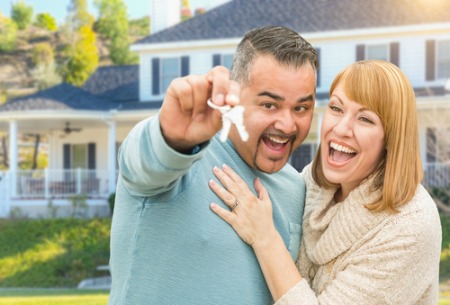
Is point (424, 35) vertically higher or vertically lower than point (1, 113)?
higher

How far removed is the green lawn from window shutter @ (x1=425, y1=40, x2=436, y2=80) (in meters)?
12.5

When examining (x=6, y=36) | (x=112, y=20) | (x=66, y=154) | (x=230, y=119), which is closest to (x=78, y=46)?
(x=112, y=20)

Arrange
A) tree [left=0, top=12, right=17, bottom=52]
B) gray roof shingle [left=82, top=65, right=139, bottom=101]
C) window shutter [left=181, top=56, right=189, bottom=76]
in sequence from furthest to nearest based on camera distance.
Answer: tree [left=0, top=12, right=17, bottom=52] < gray roof shingle [left=82, top=65, right=139, bottom=101] < window shutter [left=181, top=56, right=189, bottom=76]

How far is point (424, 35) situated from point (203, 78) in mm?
23039

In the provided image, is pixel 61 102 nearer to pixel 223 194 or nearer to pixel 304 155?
pixel 304 155

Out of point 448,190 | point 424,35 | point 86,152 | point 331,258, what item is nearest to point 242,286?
point 331,258

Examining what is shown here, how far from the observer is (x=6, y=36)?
83750 mm

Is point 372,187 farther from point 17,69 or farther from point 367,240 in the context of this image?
point 17,69

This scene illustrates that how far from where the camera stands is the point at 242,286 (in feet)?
9.61

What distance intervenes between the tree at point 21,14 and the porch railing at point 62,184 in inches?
2491

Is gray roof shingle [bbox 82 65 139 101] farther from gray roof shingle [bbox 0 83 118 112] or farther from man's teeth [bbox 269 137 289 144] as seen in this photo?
man's teeth [bbox 269 137 289 144]

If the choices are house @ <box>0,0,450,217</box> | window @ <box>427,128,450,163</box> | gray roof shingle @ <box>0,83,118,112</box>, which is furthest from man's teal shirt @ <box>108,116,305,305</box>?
gray roof shingle @ <box>0,83,118,112</box>

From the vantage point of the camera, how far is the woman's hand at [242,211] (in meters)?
2.93

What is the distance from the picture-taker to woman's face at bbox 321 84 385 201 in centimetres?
318
